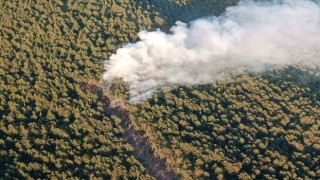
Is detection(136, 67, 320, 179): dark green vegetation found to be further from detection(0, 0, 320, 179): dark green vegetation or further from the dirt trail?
the dirt trail

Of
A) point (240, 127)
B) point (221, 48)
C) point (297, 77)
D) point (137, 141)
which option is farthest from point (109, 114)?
point (297, 77)

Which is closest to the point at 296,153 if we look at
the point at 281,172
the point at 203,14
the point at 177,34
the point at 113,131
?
the point at 281,172

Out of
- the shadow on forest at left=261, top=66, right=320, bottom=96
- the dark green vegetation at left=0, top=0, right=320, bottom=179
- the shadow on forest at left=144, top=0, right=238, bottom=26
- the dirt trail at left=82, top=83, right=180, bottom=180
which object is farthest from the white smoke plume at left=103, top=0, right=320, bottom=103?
the dark green vegetation at left=0, top=0, right=320, bottom=179

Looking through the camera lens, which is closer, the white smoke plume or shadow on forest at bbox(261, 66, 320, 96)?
shadow on forest at bbox(261, 66, 320, 96)

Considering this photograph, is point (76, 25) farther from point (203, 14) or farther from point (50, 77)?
point (203, 14)

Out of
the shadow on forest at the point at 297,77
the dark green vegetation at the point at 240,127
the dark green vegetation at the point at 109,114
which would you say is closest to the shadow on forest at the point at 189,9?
the dark green vegetation at the point at 109,114

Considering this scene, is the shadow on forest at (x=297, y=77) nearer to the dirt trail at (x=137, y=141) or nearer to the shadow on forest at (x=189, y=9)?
the shadow on forest at (x=189, y=9)

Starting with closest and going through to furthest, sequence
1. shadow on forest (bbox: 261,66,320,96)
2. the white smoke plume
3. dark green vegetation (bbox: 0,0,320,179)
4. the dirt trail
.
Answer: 1. dark green vegetation (bbox: 0,0,320,179)
2. the dirt trail
3. shadow on forest (bbox: 261,66,320,96)
4. the white smoke plume

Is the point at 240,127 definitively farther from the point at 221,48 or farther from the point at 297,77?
the point at 221,48
